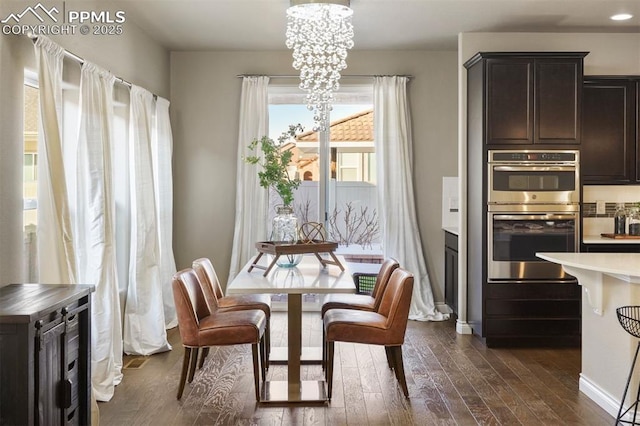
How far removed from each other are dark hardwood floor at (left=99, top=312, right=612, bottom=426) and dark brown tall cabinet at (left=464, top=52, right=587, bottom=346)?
228 millimetres

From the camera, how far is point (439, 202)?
20.6 feet

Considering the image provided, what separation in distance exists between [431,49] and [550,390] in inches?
145

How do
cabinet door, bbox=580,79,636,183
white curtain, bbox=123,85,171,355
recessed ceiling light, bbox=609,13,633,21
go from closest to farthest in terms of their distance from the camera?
1. white curtain, bbox=123,85,171,355
2. recessed ceiling light, bbox=609,13,633,21
3. cabinet door, bbox=580,79,636,183

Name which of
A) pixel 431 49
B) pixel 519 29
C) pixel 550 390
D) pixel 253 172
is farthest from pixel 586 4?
pixel 253 172

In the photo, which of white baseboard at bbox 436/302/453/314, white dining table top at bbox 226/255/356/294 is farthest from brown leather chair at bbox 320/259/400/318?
white baseboard at bbox 436/302/453/314

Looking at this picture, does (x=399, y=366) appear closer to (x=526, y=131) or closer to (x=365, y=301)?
(x=365, y=301)

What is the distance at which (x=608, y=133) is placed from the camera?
5309mm

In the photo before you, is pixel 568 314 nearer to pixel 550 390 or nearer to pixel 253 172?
pixel 550 390

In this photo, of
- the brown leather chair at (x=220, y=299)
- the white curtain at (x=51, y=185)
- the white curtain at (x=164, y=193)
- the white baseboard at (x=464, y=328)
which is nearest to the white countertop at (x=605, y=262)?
the white baseboard at (x=464, y=328)

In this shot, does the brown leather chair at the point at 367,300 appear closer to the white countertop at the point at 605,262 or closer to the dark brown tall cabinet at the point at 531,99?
the white countertop at the point at 605,262

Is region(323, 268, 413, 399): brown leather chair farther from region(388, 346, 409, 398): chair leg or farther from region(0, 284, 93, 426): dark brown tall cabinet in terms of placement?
region(0, 284, 93, 426): dark brown tall cabinet

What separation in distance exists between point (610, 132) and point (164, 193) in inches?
164

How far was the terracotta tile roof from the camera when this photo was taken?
6355mm

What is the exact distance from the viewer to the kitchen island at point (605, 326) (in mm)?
3348
